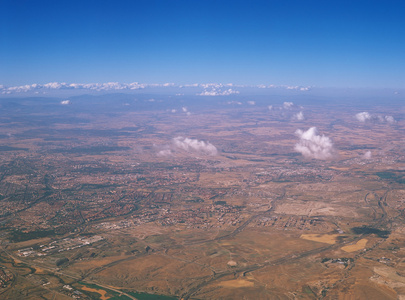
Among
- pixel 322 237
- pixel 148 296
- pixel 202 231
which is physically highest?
pixel 148 296

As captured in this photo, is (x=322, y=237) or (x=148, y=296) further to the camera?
(x=322, y=237)

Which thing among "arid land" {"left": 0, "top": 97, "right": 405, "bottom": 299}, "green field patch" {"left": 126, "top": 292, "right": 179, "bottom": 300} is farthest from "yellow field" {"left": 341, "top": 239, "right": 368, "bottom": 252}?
"green field patch" {"left": 126, "top": 292, "right": 179, "bottom": 300}

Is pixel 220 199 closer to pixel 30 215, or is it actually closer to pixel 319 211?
pixel 319 211

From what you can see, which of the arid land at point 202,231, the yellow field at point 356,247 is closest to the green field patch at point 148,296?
the arid land at point 202,231

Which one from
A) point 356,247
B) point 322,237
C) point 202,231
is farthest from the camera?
point 202,231

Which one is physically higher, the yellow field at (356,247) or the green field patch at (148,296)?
the green field patch at (148,296)

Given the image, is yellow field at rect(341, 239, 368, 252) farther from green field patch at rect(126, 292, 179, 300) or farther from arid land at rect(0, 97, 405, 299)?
green field patch at rect(126, 292, 179, 300)

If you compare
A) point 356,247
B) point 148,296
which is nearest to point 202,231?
point 148,296

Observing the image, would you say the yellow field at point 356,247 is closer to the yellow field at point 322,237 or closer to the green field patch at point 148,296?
the yellow field at point 322,237

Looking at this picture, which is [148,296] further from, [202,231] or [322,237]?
[322,237]
